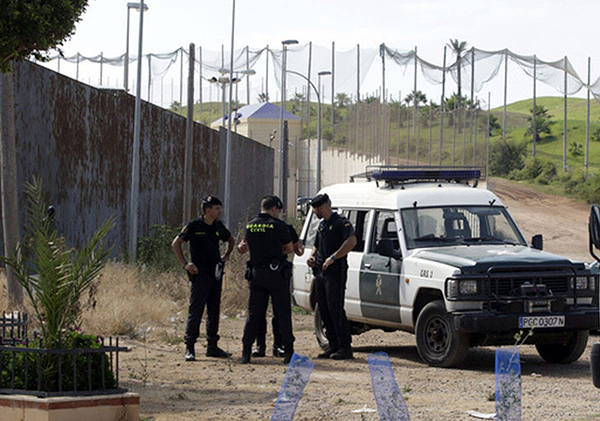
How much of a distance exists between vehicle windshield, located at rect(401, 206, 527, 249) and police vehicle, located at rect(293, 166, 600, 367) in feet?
0.04

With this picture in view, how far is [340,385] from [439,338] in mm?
1807

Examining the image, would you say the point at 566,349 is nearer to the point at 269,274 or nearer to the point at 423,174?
the point at 423,174

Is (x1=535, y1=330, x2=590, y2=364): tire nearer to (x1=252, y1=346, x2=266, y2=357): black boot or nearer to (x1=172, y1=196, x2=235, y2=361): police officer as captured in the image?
(x1=252, y1=346, x2=266, y2=357): black boot

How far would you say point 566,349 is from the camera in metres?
12.7

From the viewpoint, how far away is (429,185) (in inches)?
556

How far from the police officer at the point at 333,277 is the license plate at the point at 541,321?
2.28 metres

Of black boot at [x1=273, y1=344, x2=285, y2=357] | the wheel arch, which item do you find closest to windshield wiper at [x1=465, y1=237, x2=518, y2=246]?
the wheel arch

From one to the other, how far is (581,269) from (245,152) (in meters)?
30.5

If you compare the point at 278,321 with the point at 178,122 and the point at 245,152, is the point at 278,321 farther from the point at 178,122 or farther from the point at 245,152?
the point at 245,152

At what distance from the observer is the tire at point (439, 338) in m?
12.0

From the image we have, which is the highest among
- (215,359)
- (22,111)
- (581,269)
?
(22,111)

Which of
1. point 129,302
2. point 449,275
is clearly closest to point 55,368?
point 449,275

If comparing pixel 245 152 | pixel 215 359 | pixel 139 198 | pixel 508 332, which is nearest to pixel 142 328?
pixel 215 359

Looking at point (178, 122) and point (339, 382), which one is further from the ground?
point (178, 122)
